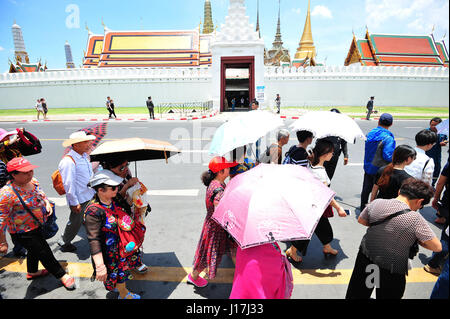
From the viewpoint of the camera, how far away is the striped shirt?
1.83m

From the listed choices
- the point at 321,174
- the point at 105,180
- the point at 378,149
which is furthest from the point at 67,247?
the point at 378,149

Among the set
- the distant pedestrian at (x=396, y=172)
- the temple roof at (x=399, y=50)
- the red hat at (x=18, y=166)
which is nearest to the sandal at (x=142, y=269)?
the red hat at (x=18, y=166)

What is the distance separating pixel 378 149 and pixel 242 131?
2.46 metres

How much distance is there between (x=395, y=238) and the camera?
190cm

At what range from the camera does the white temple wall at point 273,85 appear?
1016 inches

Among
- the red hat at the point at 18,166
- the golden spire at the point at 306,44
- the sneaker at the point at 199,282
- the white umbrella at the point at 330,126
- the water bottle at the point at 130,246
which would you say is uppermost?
the golden spire at the point at 306,44

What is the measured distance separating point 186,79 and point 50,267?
25.2 meters

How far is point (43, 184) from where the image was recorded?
5836 mm

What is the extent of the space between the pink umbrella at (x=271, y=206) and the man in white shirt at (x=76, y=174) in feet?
7.10

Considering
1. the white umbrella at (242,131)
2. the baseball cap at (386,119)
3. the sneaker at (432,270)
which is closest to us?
the white umbrella at (242,131)

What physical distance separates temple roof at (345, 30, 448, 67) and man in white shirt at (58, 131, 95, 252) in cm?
3181

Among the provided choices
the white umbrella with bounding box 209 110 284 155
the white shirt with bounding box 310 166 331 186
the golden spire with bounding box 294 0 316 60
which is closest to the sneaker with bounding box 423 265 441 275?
the white shirt with bounding box 310 166 331 186

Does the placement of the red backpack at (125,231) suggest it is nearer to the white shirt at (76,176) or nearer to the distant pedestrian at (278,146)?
the white shirt at (76,176)
